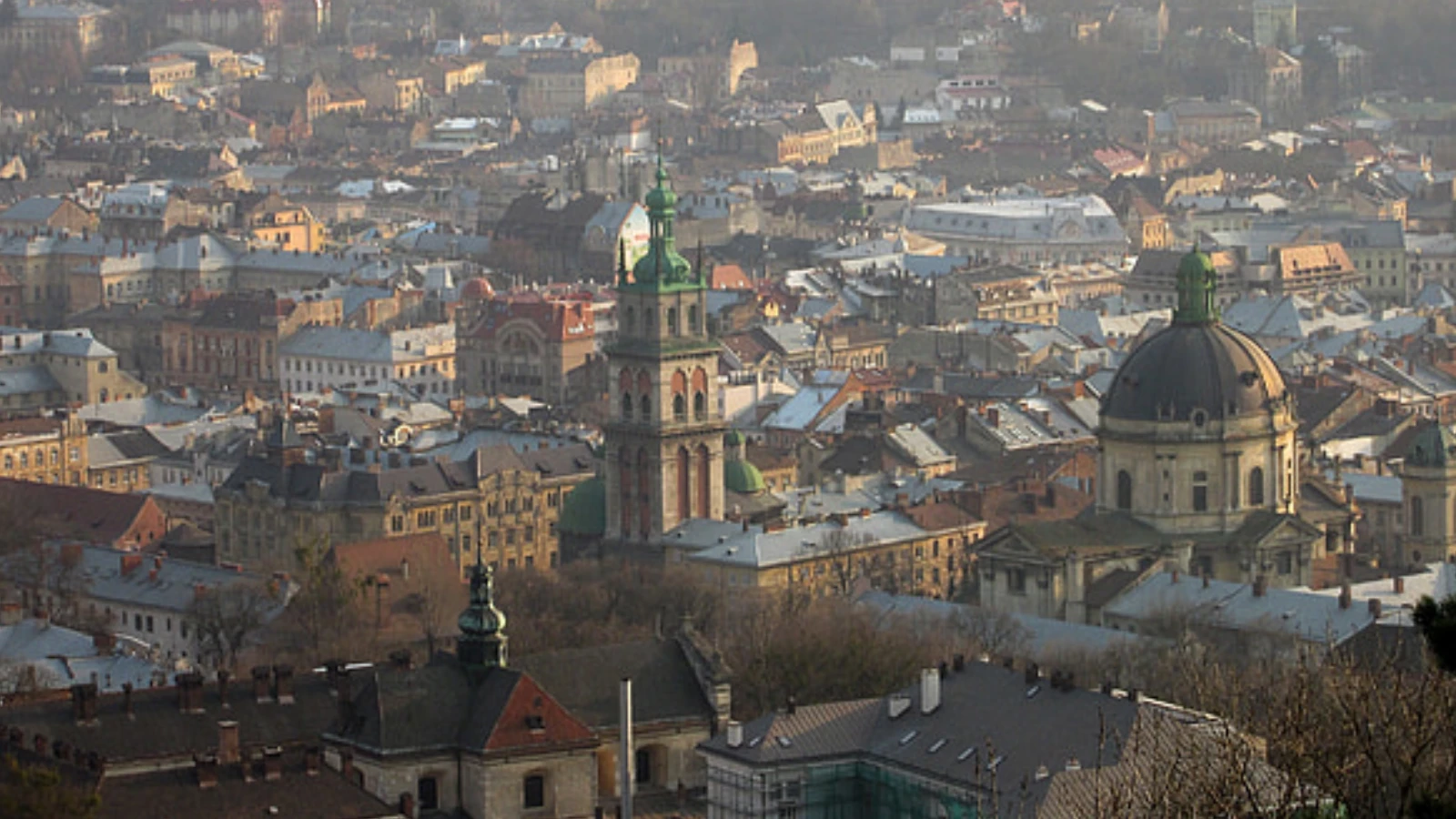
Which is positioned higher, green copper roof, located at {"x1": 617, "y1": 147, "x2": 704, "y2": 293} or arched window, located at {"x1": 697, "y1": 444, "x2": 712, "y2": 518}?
green copper roof, located at {"x1": 617, "y1": 147, "x2": 704, "y2": 293}

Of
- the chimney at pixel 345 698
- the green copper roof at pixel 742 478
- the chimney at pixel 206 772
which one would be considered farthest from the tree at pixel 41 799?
the green copper roof at pixel 742 478

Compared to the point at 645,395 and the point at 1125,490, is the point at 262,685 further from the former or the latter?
the point at 645,395

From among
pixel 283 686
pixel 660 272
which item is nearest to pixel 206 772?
pixel 283 686

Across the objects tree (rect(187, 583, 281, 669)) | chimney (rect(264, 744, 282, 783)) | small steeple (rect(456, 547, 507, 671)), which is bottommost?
tree (rect(187, 583, 281, 669))

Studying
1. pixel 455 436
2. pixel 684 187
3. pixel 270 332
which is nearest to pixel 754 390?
pixel 455 436

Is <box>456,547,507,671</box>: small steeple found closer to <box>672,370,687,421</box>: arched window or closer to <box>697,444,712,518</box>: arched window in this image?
<box>672,370,687,421</box>: arched window

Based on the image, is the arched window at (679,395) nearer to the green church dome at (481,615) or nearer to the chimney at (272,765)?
the green church dome at (481,615)

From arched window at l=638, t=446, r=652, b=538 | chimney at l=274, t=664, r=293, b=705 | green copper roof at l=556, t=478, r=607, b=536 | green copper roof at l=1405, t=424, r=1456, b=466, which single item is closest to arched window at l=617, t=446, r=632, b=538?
arched window at l=638, t=446, r=652, b=538
